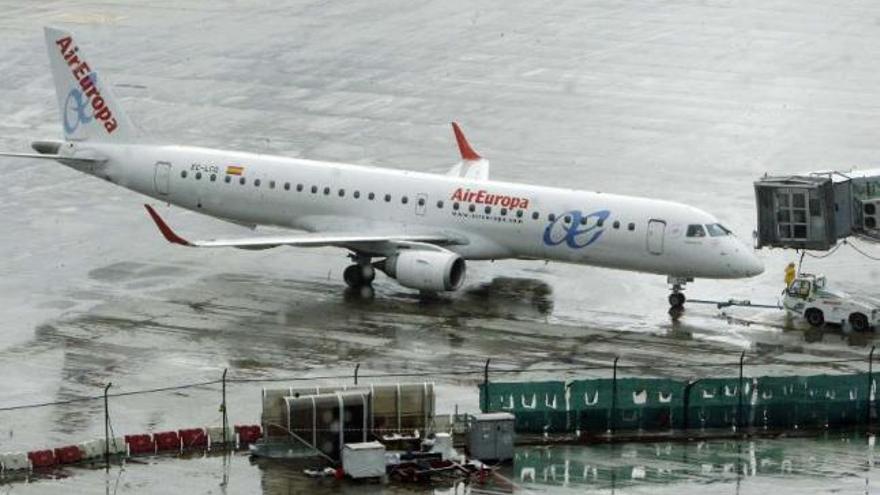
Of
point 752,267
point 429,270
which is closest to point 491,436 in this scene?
point 429,270

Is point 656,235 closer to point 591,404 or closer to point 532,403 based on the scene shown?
point 591,404

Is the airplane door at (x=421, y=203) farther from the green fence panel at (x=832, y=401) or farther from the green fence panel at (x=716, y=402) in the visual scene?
the green fence panel at (x=832, y=401)

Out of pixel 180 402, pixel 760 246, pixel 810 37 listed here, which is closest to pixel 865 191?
pixel 760 246

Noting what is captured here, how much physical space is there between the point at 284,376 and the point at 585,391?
9.08 meters

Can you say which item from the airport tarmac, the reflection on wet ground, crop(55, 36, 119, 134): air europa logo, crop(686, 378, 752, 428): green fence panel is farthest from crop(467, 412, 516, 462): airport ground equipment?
crop(55, 36, 119, 134): air europa logo

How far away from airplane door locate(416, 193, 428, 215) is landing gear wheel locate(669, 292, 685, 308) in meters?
8.36

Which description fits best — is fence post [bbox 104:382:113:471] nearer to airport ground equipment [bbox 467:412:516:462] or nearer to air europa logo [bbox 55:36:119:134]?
airport ground equipment [bbox 467:412:516:462]

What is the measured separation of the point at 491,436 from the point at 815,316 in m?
17.8

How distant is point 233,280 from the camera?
241 ft

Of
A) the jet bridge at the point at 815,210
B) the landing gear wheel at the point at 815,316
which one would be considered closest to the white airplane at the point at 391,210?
the landing gear wheel at the point at 815,316

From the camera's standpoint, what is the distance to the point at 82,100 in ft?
256

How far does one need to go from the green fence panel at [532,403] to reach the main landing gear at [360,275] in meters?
15.8

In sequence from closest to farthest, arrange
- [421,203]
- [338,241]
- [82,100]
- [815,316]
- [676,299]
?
[815,316]
[676,299]
[338,241]
[421,203]
[82,100]

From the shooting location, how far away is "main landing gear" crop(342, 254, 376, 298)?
236 feet
